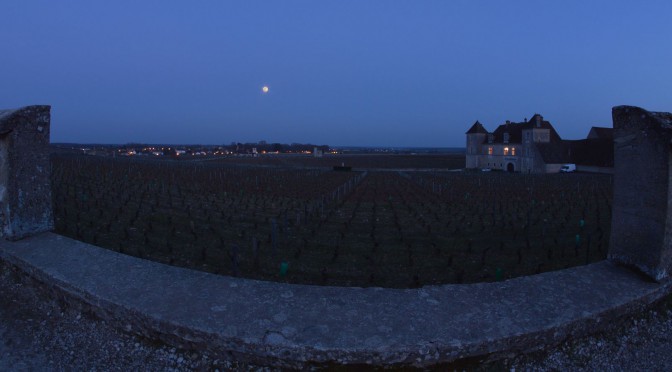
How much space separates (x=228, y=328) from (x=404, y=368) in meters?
1.39

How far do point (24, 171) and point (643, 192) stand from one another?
301 inches

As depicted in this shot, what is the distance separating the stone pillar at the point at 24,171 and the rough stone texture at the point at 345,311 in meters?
1.30

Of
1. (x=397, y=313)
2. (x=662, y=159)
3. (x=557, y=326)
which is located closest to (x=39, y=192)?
(x=397, y=313)

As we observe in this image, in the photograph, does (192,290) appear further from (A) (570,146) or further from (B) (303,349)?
(A) (570,146)

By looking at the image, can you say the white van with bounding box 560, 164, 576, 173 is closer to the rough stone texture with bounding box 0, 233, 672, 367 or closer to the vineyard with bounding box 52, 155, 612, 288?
the vineyard with bounding box 52, 155, 612, 288

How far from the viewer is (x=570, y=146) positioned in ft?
173

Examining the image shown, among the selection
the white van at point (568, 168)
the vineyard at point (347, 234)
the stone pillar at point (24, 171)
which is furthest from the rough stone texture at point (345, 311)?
the white van at point (568, 168)

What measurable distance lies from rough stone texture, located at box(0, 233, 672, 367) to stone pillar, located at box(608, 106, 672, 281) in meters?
Result: 0.26

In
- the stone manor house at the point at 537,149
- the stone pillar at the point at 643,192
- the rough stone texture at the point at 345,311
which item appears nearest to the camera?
the rough stone texture at the point at 345,311

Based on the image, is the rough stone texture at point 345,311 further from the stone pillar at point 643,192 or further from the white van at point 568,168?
the white van at point 568,168

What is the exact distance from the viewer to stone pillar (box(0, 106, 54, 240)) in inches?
198

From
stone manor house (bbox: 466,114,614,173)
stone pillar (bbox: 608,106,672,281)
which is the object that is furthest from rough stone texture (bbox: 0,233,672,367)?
stone manor house (bbox: 466,114,614,173)

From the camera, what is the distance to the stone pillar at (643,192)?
3.88m

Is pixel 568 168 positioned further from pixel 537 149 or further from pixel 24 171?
pixel 24 171
